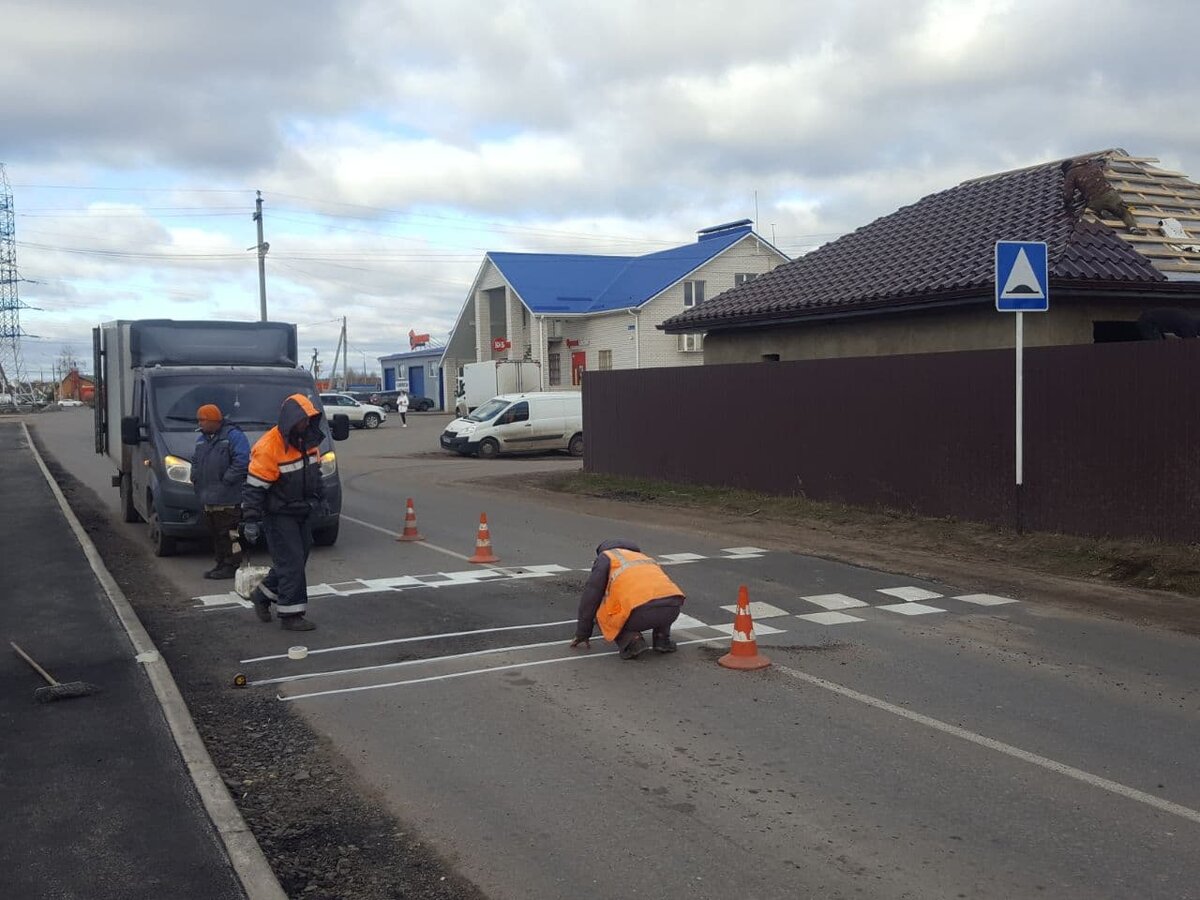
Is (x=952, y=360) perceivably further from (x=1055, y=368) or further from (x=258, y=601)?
(x=258, y=601)

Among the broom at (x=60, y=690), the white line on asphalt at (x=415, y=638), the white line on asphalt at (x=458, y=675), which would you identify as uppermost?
the broom at (x=60, y=690)

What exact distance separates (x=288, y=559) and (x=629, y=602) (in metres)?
2.78

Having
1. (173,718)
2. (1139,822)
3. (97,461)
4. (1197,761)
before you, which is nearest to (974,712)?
(1197,761)

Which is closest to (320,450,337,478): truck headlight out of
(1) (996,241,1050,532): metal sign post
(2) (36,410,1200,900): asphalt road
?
(2) (36,410,1200,900): asphalt road

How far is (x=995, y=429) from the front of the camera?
527 inches

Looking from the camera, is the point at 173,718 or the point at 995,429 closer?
the point at 173,718

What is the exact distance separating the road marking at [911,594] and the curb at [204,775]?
617 centimetres

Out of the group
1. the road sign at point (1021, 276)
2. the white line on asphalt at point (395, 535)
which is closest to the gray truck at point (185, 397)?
the white line on asphalt at point (395, 535)

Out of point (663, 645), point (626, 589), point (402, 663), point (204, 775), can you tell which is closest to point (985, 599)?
point (663, 645)

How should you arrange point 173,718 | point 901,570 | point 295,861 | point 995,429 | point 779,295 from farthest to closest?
point 779,295 → point 995,429 → point 901,570 → point 173,718 → point 295,861

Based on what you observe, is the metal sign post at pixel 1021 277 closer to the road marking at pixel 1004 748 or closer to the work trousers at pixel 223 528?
the road marking at pixel 1004 748

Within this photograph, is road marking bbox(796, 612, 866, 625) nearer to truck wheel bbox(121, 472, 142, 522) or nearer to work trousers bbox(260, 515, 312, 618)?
work trousers bbox(260, 515, 312, 618)

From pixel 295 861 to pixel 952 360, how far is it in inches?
447

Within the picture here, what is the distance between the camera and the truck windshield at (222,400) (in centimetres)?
1305
